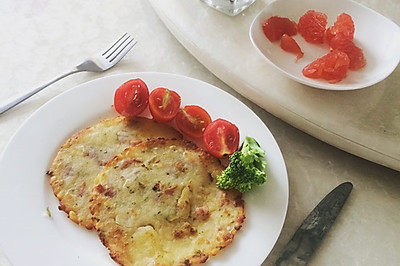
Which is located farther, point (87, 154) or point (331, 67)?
point (331, 67)

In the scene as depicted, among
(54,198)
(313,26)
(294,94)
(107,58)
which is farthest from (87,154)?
(313,26)

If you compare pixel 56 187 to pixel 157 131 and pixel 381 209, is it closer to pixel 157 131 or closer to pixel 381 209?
pixel 157 131

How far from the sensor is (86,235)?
1019 mm

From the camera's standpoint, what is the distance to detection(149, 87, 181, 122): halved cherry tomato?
1.17 m

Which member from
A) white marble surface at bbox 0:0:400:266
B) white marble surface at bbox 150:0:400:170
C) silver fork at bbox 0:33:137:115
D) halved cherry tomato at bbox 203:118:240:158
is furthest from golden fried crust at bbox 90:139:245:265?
silver fork at bbox 0:33:137:115

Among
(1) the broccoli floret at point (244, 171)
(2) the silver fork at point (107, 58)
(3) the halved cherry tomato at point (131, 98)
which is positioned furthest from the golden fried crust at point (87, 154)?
(2) the silver fork at point (107, 58)

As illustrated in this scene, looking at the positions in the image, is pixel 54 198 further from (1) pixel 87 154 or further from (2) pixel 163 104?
(2) pixel 163 104

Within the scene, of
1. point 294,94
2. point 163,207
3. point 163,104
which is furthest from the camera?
point 294,94

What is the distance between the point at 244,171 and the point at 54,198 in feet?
1.16

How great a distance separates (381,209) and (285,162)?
0.22m

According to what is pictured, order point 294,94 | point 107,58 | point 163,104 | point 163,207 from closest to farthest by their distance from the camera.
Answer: point 163,207
point 163,104
point 294,94
point 107,58

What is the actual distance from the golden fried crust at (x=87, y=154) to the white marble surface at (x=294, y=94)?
0.85 feet

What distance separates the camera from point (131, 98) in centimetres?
118

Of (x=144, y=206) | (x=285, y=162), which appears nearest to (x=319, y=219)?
(x=285, y=162)
